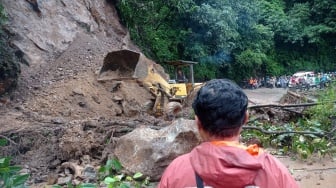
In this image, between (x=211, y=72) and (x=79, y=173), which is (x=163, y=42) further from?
(x=79, y=173)

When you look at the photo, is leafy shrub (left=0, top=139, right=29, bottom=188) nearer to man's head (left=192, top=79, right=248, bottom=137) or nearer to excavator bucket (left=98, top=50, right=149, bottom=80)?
man's head (left=192, top=79, right=248, bottom=137)

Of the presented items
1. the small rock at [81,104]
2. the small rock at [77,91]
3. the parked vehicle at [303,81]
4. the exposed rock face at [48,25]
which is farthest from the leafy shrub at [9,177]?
the parked vehicle at [303,81]

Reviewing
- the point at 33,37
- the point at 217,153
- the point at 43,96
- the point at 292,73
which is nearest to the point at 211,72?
the point at 292,73

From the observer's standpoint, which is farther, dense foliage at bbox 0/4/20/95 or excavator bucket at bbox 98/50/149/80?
excavator bucket at bbox 98/50/149/80

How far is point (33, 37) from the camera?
14.5 m

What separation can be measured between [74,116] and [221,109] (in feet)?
33.4

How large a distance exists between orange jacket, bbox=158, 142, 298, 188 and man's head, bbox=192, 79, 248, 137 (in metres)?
0.07

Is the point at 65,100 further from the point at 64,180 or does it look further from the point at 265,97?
the point at 265,97

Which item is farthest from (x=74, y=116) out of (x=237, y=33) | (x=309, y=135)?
(x=237, y=33)

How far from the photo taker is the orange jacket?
4.92ft

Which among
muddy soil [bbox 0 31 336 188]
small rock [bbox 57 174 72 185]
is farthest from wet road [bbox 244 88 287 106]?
small rock [bbox 57 174 72 185]

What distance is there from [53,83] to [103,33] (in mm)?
4939

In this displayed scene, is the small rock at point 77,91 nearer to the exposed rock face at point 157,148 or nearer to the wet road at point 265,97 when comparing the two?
the wet road at point 265,97

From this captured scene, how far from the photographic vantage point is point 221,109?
5.27 ft
